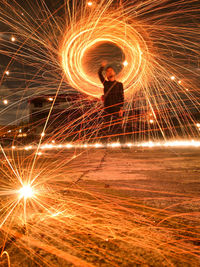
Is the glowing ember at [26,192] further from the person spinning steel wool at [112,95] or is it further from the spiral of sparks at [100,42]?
the spiral of sparks at [100,42]

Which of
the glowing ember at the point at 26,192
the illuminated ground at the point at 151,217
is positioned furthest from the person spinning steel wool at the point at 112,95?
the glowing ember at the point at 26,192

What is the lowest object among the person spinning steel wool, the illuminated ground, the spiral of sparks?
the illuminated ground

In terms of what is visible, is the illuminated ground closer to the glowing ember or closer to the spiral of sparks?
the glowing ember

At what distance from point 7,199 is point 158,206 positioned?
101cm

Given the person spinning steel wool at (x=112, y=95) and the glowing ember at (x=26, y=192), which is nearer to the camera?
the glowing ember at (x=26, y=192)

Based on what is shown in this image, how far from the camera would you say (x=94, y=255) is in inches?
25.2

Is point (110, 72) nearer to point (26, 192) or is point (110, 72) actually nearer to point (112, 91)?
point (112, 91)

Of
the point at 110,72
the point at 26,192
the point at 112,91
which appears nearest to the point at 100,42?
the point at 110,72

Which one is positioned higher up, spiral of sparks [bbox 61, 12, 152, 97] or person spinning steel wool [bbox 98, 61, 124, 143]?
spiral of sparks [bbox 61, 12, 152, 97]

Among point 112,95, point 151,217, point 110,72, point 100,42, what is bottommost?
point 151,217

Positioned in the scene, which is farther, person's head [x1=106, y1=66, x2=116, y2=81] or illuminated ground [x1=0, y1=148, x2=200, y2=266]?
person's head [x1=106, y1=66, x2=116, y2=81]

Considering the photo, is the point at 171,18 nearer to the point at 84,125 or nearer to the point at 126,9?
the point at 126,9

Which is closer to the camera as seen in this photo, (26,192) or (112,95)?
(26,192)

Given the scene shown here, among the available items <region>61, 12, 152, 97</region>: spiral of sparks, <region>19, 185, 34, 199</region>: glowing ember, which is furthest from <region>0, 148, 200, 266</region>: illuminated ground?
<region>61, 12, 152, 97</region>: spiral of sparks
